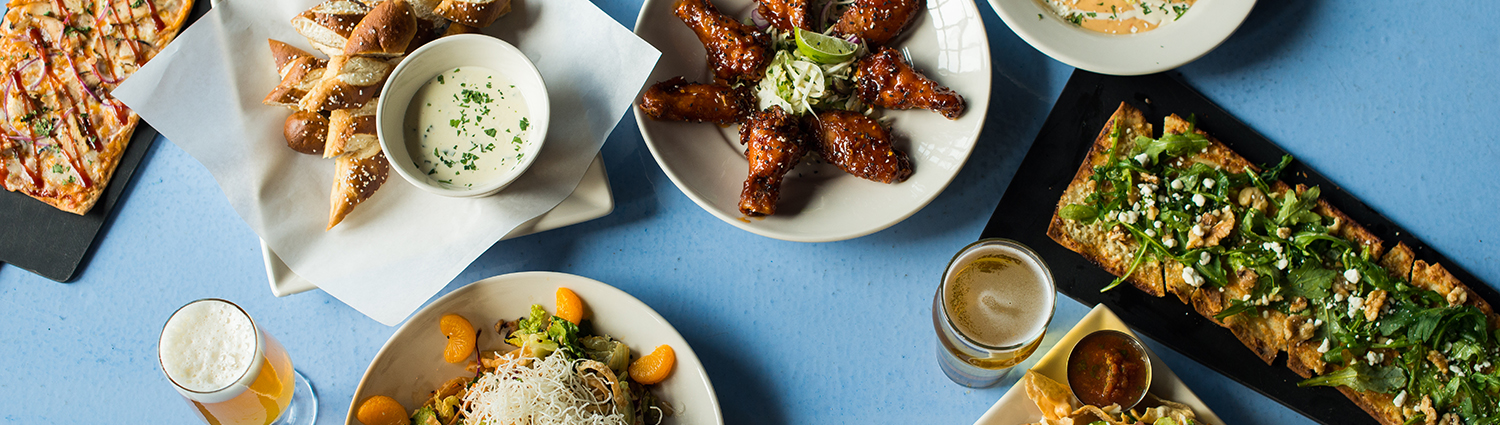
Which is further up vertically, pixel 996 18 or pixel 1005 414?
pixel 996 18

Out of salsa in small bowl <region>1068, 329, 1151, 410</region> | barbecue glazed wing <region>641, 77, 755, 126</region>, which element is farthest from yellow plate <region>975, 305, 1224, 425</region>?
barbecue glazed wing <region>641, 77, 755, 126</region>

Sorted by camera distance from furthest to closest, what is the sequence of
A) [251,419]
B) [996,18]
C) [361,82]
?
1. [996,18]
2. [251,419]
3. [361,82]

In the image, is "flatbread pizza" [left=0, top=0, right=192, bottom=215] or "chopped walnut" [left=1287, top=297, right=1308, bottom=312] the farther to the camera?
"flatbread pizza" [left=0, top=0, right=192, bottom=215]

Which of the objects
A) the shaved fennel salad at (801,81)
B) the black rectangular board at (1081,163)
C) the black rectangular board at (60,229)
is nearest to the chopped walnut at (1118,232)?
the black rectangular board at (1081,163)

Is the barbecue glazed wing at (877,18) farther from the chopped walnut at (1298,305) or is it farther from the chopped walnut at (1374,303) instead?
the chopped walnut at (1374,303)

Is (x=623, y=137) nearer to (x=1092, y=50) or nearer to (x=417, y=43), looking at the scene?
(x=417, y=43)

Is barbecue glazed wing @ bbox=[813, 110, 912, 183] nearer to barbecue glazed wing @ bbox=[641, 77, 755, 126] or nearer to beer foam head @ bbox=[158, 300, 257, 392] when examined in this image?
barbecue glazed wing @ bbox=[641, 77, 755, 126]

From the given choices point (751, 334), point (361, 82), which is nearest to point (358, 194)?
point (361, 82)
